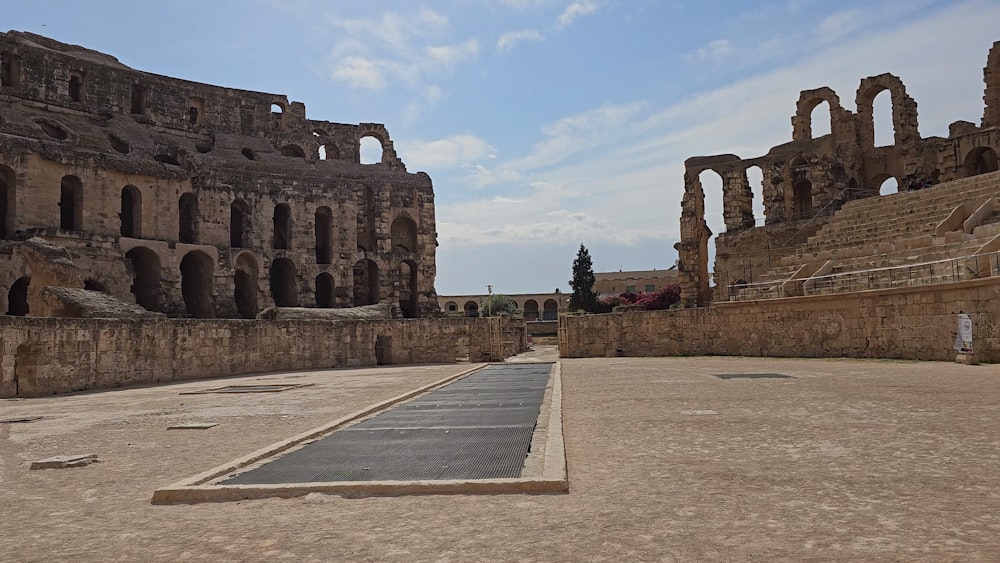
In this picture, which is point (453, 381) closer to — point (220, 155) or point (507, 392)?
point (507, 392)

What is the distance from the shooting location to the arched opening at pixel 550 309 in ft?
234

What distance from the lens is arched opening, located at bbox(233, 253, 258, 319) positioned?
3356cm

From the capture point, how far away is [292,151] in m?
42.0

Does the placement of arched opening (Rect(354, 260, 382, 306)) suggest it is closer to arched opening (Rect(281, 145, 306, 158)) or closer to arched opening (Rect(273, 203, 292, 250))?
arched opening (Rect(273, 203, 292, 250))

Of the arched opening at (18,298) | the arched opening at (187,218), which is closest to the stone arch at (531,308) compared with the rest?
the arched opening at (187,218)

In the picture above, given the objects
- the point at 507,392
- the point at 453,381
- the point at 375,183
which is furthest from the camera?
the point at 375,183

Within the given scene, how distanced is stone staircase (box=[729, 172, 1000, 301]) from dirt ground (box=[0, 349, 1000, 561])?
28.1 feet

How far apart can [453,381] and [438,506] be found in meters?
11.1

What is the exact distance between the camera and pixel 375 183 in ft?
123

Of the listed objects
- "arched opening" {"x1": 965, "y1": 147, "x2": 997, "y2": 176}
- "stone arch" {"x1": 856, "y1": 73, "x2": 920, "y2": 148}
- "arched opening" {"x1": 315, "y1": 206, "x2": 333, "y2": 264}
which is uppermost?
"stone arch" {"x1": 856, "y1": 73, "x2": 920, "y2": 148}

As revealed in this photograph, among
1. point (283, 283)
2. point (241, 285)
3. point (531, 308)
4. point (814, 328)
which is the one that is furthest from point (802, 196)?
point (531, 308)

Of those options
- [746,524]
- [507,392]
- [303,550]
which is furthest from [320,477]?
[507,392]

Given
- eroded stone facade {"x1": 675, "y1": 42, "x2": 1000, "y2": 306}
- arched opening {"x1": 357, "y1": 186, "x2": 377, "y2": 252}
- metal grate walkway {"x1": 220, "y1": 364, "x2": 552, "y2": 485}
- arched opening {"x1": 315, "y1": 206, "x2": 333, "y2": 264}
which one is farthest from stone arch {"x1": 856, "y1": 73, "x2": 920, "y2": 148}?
metal grate walkway {"x1": 220, "y1": 364, "x2": 552, "y2": 485}

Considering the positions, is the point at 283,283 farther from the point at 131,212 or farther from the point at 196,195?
the point at 131,212
